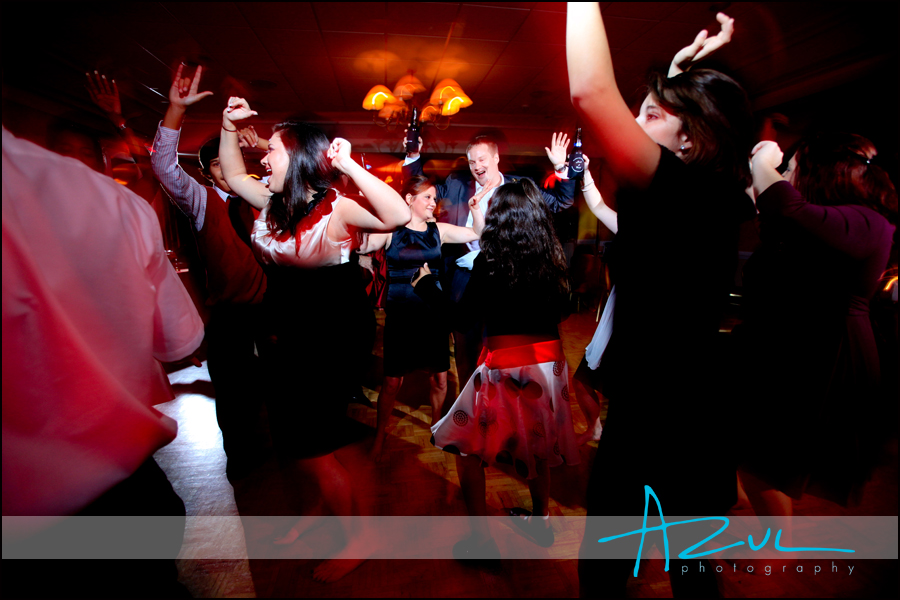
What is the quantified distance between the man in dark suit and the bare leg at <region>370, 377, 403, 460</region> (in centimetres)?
45

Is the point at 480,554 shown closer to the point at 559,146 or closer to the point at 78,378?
the point at 78,378

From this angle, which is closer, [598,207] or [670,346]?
[670,346]

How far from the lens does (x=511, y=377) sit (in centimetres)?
147

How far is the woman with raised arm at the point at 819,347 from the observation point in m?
1.40

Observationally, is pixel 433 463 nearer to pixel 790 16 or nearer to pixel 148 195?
pixel 148 195

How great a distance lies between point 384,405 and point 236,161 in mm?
1612

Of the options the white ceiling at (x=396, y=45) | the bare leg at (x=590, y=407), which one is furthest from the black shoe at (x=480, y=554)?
the white ceiling at (x=396, y=45)

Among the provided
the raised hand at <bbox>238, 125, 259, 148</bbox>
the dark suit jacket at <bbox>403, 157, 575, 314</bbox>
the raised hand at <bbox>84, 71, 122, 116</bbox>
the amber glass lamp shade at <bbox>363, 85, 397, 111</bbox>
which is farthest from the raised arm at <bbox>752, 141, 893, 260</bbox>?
the amber glass lamp shade at <bbox>363, 85, 397, 111</bbox>

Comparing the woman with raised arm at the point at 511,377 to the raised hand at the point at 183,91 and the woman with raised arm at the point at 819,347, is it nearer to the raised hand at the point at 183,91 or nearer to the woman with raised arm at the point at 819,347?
the woman with raised arm at the point at 819,347

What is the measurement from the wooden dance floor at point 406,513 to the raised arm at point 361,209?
84 centimetres

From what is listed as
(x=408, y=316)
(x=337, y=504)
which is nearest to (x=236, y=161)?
(x=408, y=316)

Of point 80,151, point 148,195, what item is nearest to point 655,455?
point 80,151

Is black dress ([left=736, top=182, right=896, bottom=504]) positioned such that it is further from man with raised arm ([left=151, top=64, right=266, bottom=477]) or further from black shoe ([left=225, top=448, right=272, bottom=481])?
black shoe ([left=225, top=448, right=272, bottom=481])

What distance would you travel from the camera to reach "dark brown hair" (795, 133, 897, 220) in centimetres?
140
